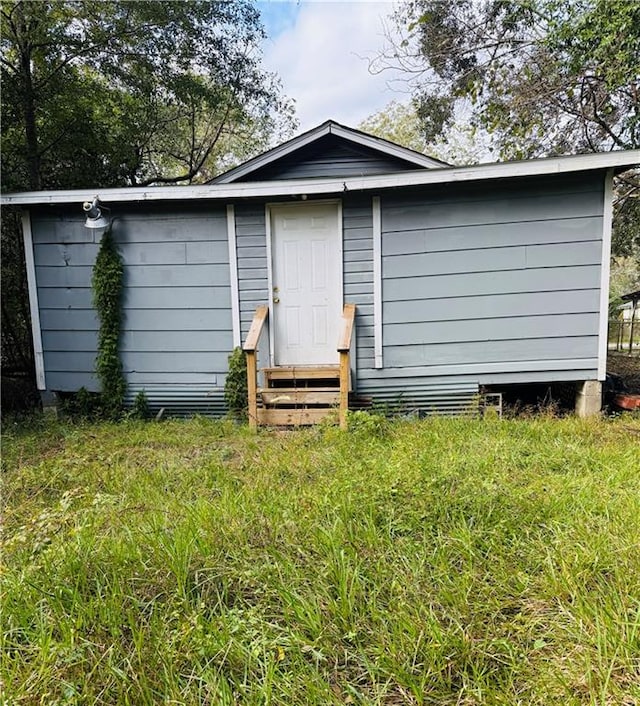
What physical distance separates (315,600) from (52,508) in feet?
5.80

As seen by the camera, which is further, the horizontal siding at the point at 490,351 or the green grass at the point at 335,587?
the horizontal siding at the point at 490,351

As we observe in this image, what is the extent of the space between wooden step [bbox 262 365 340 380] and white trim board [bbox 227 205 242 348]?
0.57 m

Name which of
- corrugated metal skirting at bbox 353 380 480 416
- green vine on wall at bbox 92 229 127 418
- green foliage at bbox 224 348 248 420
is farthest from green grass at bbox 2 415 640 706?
green vine on wall at bbox 92 229 127 418

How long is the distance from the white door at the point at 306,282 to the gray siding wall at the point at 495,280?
2.06 ft

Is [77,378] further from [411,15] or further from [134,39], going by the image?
[411,15]

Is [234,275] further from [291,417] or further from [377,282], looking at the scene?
[291,417]

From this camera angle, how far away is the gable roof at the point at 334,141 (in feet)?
17.4

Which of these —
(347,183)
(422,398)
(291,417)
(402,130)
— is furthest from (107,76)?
(402,130)

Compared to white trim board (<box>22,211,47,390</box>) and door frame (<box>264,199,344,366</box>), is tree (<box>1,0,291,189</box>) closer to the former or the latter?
white trim board (<box>22,211,47,390</box>)

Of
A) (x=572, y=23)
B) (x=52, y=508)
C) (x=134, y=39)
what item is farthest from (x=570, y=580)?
(x=134, y=39)

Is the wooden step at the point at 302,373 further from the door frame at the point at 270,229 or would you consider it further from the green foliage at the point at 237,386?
the door frame at the point at 270,229

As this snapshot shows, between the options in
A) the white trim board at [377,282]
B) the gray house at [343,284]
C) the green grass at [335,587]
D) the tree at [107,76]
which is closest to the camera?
the green grass at [335,587]

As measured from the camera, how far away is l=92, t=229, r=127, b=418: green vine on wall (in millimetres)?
4605

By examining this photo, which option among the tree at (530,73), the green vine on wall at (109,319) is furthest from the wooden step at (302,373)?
the tree at (530,73)
